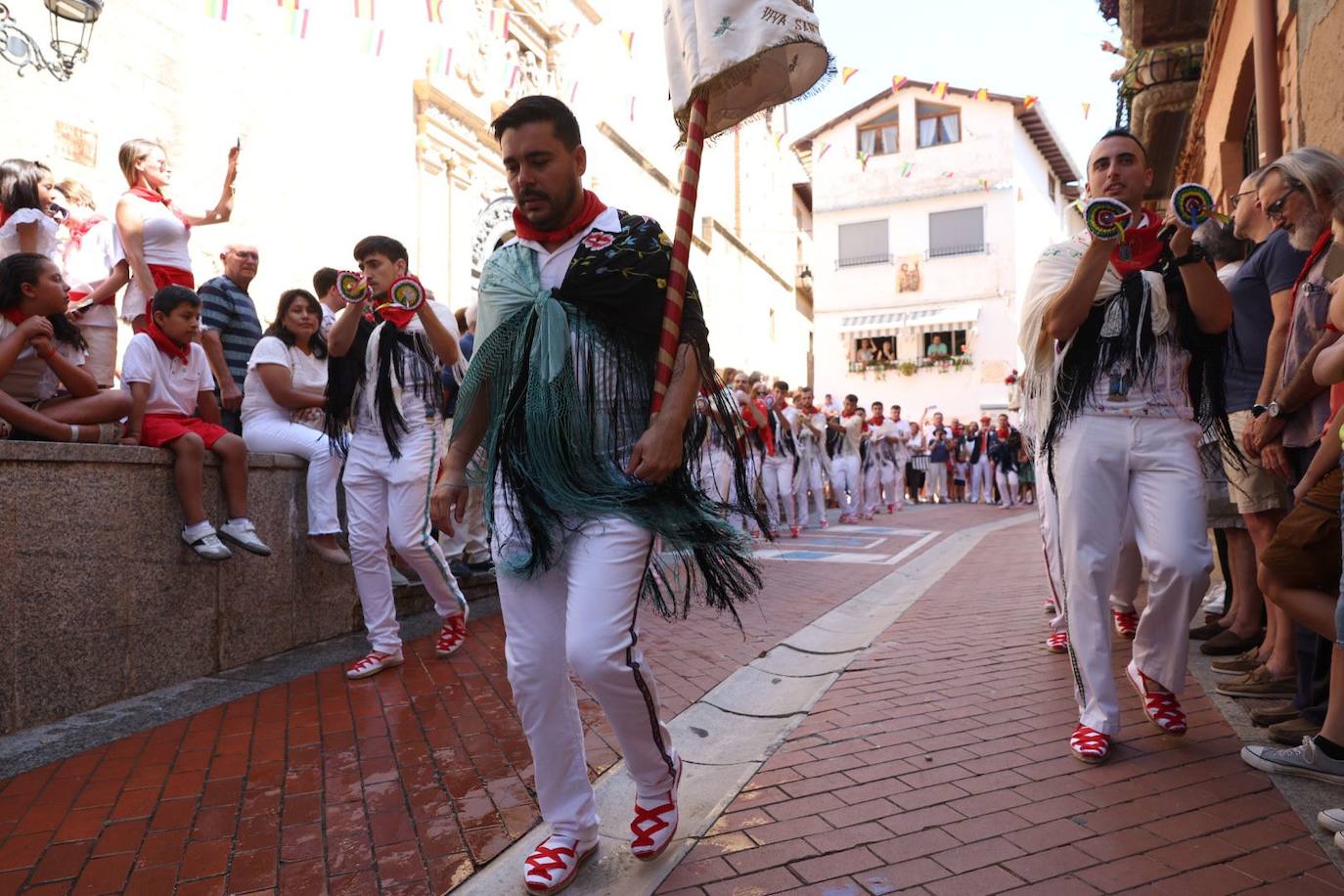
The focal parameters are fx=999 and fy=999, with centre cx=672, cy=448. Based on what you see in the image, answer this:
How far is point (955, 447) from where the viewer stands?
25.8 metres

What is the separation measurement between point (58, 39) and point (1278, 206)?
8837mm

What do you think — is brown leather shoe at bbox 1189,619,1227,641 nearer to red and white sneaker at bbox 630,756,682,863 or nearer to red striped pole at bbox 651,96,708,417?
red and white sneaker at bbox 630,756,682,863

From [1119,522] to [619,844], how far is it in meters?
2.08

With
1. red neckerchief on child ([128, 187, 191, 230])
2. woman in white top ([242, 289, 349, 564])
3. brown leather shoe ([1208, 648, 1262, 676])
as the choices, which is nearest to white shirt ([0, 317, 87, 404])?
woman in white top ([242, 289, 349, 564])

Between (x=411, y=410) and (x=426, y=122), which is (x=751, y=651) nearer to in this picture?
(x=411, y=410)

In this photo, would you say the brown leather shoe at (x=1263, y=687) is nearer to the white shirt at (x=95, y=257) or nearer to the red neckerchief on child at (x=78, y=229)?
the white shirt at (x=95, y=257)

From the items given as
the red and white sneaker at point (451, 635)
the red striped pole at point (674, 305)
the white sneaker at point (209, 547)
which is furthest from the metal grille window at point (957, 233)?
the red striped pole at point (674, 305)

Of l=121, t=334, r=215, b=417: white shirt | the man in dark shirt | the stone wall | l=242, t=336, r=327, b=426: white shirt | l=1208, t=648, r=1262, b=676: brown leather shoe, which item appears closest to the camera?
the stone wall

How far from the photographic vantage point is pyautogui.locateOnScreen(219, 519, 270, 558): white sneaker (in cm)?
518

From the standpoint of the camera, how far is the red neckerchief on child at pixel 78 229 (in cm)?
637

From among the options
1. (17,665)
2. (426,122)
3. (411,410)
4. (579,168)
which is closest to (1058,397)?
(579,168)

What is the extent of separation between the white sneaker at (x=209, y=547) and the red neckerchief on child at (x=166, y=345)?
1008mm

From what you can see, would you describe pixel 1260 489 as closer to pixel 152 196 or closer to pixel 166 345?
pixel 166 345

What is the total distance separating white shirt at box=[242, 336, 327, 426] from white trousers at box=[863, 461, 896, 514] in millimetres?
13357
